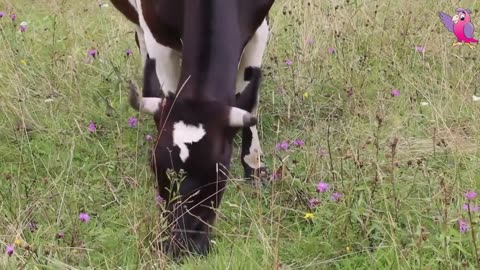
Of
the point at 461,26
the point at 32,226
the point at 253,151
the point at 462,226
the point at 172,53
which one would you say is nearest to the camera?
the point at 462,226

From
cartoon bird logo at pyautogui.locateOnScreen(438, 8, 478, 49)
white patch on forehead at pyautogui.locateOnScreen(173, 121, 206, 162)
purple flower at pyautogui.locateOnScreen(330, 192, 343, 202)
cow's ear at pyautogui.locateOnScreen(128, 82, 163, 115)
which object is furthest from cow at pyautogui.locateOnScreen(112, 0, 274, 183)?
cartoon bird logo at pyautogui.locateOnScreen(438, 8, 478, 49)

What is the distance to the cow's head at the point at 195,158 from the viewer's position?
9.57 ft

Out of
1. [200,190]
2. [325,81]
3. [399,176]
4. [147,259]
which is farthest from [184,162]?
[325,81]

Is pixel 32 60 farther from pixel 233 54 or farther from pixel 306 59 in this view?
pixel 233 54

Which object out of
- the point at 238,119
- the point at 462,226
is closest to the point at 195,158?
the point at 238,119

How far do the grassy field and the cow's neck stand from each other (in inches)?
15.9

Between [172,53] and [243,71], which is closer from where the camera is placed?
[172,53]

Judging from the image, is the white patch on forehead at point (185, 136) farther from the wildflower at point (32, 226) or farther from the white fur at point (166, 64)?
the white fur at point (166, 64)

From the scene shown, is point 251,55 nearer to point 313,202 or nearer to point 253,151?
point 253,151

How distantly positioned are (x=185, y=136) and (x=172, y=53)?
1.13 m

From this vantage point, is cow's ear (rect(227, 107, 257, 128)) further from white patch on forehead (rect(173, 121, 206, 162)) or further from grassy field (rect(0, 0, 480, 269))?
grassy field (rect(0, 0, 480, 269))

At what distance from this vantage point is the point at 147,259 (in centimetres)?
280

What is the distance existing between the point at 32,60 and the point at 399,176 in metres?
2.89

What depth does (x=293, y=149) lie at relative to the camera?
13.0 ft
